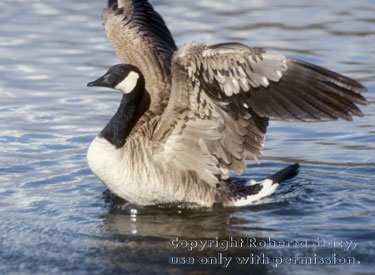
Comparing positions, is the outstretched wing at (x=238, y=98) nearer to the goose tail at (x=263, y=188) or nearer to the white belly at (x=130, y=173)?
the white belly at (x=130, y=173)

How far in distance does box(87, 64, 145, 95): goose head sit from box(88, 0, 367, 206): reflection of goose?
0.01 m

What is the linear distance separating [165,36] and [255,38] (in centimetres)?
420

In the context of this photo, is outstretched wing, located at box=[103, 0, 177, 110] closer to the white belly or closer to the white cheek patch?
the white cheek patch

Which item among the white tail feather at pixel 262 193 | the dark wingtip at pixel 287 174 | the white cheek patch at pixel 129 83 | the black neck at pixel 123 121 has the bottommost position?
the white tail feather at pixel 262 193

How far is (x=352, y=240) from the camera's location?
22.4 feet

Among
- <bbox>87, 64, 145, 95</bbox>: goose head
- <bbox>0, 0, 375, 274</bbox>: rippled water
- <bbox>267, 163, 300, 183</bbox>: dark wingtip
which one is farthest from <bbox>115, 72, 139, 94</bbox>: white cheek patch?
<bbox>267, 163, 300, 183</bbox>: dark wingtip

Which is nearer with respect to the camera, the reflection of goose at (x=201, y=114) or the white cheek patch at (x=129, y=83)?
the reflection of goose at (x=201, y=114)

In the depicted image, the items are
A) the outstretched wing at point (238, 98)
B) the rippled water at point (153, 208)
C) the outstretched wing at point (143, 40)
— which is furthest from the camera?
the outstretched wing at point (143, 40)

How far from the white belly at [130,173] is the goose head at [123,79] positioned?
0.58 meters

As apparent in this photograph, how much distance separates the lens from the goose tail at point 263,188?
26.5 feet

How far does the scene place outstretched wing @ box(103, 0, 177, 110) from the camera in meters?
8.75

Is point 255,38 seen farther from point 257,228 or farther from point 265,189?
point 257,228

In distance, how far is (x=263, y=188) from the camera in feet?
26.7

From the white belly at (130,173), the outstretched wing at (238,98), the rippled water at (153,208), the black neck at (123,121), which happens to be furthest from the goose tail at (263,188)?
the black neck at (123,121)
